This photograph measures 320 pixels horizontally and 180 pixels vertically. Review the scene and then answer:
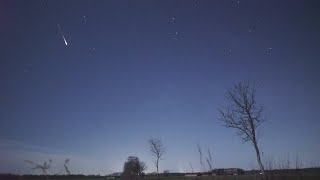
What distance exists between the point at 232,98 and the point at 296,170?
1634 centimetres

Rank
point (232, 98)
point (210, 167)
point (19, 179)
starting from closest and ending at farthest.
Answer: point (19, 179)
point (210, 167)
point (232, 98)

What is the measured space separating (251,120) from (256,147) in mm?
2788

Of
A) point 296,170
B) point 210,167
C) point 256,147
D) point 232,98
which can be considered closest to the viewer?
point 296,170

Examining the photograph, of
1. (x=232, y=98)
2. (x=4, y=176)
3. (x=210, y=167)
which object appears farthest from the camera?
(x=232, y=98)

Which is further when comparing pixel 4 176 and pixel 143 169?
pixel 143 169

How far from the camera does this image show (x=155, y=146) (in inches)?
3570

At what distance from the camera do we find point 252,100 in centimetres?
3219

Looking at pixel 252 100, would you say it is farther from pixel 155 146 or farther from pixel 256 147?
pixel 155 146

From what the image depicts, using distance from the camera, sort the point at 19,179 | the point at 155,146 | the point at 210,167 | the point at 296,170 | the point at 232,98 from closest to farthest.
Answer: the point at 19,179 < the point at 296,170 < the point at 210,167 < the point at 232,98 < the point at 155,146

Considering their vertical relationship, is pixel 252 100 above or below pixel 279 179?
above

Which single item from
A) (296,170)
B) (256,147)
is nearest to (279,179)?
(296,170)

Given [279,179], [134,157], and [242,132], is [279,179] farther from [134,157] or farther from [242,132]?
[134,157]

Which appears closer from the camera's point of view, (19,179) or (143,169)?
(19,179)

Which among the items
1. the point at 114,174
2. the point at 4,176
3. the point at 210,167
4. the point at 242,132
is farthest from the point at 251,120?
the point at 114,174
